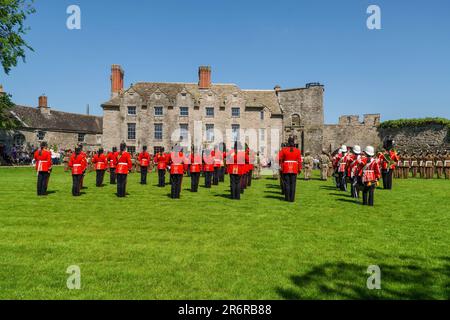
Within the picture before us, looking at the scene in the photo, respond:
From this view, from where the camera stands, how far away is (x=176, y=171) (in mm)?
13492

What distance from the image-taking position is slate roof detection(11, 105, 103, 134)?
1885 inches

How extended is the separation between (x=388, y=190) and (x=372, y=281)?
43.1 ft

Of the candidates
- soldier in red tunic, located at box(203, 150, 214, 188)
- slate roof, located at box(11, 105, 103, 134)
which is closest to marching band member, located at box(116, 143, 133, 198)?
soldier in red tunic, located at box(203, 150, 214, 188)

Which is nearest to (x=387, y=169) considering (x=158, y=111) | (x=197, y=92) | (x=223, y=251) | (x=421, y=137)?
(x=223, y=251)

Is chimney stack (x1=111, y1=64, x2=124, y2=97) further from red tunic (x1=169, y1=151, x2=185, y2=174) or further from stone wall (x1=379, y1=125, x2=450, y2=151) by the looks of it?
stone wall (x1=379, y1=125, x2=450, y2=151)

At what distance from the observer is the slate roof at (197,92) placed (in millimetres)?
45037

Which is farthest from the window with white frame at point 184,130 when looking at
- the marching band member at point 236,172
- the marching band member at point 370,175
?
the marching band member at point 370,175

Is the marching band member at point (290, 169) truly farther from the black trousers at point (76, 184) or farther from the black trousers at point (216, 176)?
the black trousers at point (76, 184)

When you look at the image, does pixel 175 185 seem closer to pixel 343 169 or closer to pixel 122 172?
pixel 122 172

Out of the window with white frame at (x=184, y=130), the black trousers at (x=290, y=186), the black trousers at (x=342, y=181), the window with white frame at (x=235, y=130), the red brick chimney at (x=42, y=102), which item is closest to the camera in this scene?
the black trousers at (x=290, y=186)

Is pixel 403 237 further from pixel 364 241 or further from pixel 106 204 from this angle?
pixel 106 204

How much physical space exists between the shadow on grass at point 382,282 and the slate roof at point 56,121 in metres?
49.8

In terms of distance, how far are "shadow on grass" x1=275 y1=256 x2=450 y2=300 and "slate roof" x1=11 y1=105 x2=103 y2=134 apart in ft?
164
